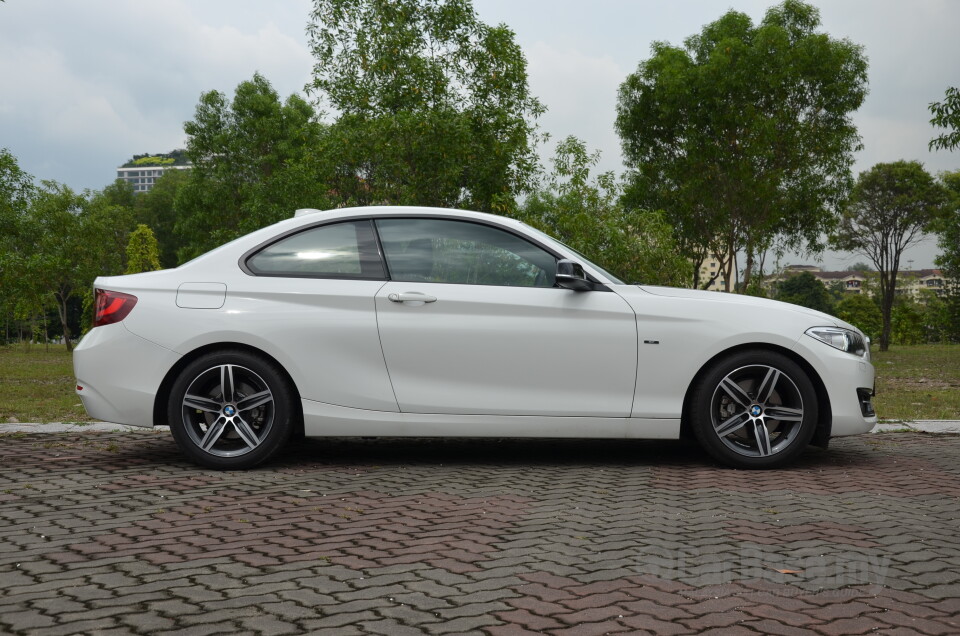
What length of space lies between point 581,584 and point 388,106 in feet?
55.5

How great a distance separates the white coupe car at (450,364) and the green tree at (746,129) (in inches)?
972

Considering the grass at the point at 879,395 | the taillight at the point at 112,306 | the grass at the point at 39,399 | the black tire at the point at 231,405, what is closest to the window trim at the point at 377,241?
the black tire at the point at 231,405

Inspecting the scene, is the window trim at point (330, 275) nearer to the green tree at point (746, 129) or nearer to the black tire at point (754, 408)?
the black tire at point (754, 408)

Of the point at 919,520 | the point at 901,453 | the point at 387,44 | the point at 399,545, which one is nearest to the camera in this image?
the point at 399,545

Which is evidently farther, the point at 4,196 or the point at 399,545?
the point at 4,196

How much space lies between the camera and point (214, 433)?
19.9 feet

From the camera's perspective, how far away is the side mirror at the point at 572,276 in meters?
6.05

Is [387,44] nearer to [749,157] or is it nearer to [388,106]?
[388,106]

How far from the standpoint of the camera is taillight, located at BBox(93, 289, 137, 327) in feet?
20.2

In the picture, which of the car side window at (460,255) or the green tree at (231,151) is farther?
the green tree at (231,151)

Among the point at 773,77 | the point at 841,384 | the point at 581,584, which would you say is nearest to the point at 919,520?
the point at 841,384

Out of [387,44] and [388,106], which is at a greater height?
[387,44]

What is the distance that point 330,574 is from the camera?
12.3 feet

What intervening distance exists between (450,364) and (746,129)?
85.9ft
